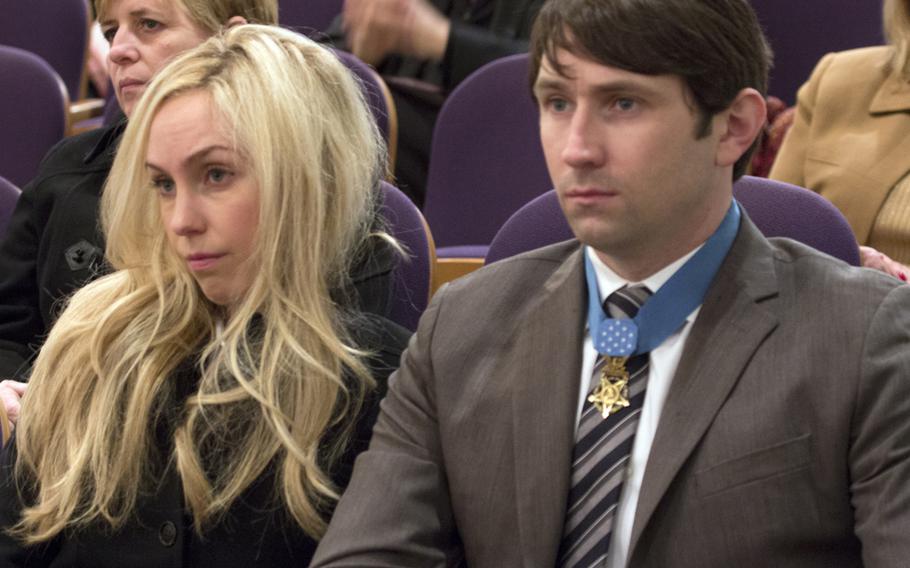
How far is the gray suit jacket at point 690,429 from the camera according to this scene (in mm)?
1386

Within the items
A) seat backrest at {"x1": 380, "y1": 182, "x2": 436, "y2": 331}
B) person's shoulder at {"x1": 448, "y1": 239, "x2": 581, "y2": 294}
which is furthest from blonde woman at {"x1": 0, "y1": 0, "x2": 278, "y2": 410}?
person's shoulder at {"x1": 448, "y1": 239, "x2": 581, "y2": 294}

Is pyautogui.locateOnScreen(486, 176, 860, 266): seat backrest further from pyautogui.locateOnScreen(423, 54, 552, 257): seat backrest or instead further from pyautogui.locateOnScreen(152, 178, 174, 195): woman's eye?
pyautogui.locateOnScreen(423, 54, 552, 257): seat backrest

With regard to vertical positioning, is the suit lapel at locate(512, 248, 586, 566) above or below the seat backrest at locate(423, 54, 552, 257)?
above

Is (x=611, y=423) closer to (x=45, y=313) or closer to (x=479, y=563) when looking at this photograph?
(x=479, y=563)

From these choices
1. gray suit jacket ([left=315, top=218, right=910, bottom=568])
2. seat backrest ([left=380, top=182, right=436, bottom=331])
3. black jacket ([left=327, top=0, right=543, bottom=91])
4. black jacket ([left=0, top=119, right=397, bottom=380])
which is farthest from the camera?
black jacket ([left=327, top=0, right=543, bottom=91])

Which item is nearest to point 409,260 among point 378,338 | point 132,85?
point 378,338

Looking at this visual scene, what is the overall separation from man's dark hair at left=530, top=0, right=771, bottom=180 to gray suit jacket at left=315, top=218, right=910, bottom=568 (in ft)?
0.56

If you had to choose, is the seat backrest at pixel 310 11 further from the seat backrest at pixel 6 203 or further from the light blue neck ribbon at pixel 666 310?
the light blue neck ribbon at pixel 666 310

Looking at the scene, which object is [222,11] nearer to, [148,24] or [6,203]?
[148,24]

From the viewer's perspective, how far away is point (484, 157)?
3311mm

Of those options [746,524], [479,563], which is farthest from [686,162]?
[479,563]

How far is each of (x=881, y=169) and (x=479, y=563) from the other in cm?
147

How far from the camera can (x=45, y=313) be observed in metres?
2.46

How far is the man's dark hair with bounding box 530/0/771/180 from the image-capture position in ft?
4.75
